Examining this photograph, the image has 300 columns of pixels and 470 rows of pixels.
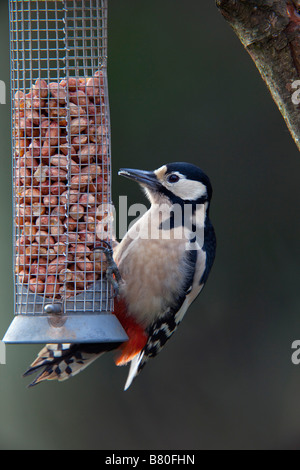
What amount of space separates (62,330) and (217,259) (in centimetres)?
356

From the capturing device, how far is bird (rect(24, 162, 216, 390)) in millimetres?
3504

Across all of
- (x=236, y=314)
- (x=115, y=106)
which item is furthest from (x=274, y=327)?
(x=115, y=106)

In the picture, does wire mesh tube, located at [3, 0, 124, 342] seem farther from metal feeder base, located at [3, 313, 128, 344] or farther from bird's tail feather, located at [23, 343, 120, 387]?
bird's tail feather, located at [23, 343, 120, 387]

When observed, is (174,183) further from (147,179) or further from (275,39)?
(275,39)

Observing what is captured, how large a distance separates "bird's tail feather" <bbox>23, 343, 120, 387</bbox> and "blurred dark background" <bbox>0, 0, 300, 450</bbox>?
2.26m

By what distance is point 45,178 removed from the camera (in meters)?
3.14

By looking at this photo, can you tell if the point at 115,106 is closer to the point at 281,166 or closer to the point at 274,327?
the point at 281,166

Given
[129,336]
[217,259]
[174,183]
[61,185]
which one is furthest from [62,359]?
[217,259]

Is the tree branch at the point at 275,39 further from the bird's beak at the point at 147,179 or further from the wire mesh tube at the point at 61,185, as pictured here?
the bird's beak at the point at 147,179

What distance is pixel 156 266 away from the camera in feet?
11.6

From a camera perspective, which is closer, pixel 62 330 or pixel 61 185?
pixel 62 330

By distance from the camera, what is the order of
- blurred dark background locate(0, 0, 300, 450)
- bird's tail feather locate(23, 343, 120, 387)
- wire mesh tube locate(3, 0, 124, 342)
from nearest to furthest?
wire mesh tube locate(3, 0, 124, 342) < bird's tail feather locate(23, 343, 120, 387) < blurred dark background locate(0, 0, 300, 450)

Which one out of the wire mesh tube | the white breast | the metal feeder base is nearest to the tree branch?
the wire mesh tube

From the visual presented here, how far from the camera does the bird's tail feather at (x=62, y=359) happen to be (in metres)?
3.45
